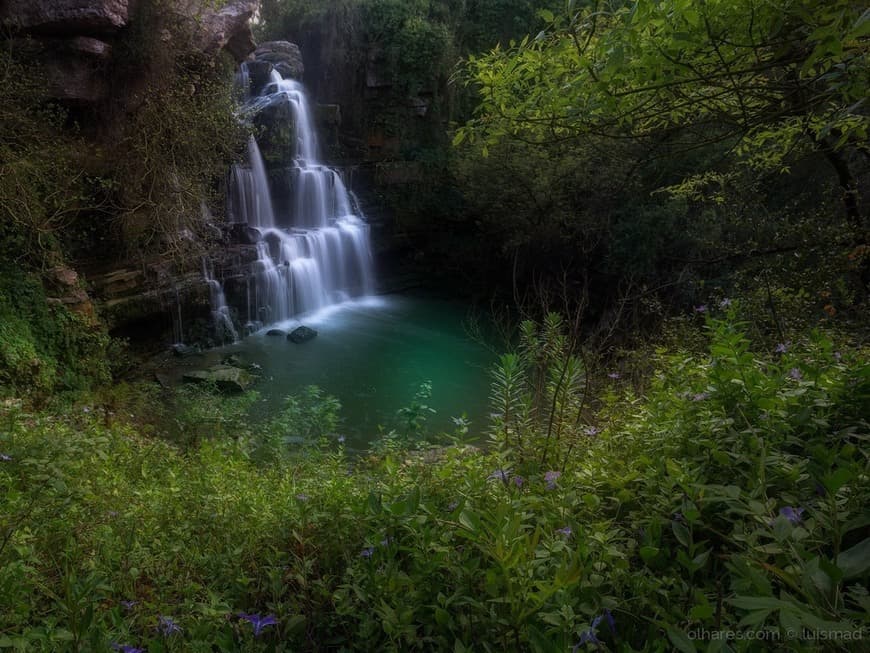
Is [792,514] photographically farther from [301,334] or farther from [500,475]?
[301,334]

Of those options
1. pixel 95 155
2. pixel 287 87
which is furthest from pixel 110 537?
pixel 287 87

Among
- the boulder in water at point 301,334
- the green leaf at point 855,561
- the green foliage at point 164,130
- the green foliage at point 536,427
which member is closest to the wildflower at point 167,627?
the green foliage at point 536,427

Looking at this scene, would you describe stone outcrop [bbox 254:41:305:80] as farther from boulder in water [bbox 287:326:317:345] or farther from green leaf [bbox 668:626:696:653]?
green leaf [bbox 668:626:696:653]

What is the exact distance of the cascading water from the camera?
43.2 feet

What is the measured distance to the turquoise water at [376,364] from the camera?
360 inches

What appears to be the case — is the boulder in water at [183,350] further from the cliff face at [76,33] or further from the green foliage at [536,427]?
the green foliage at [536,427]

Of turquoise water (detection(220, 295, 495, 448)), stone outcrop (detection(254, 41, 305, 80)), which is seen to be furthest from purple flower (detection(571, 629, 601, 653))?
stone outcrop (detection(254, 41, 305, 80))

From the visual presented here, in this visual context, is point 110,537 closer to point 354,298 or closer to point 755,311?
point 755,311

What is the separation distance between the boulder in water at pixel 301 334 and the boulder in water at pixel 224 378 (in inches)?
88.9

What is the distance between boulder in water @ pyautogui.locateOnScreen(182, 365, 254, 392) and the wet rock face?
529 cm

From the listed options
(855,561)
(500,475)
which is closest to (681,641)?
(855,561)

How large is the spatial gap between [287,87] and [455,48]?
578cm

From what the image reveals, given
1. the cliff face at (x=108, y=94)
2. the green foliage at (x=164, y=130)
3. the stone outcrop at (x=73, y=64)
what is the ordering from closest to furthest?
the cliff face at (x=108, y=94) < the stone outcrop at (x=73, y=64) < the green foliage at (x=164, y=130)

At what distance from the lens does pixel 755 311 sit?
17.6ft
